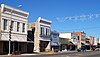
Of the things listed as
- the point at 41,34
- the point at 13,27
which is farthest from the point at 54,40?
the point at 13,27

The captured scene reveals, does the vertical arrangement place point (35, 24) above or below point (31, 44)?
above

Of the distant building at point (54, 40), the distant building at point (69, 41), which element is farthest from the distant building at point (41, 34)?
the distant building at point (69, 41)

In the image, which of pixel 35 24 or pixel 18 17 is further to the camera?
pixel 35 24

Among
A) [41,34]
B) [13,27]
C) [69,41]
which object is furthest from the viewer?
[69,41]

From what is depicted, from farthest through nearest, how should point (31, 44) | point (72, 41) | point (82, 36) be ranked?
1. point (82, 36)
2. point (72, 41)
3. point (31, 44)

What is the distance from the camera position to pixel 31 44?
229 feet

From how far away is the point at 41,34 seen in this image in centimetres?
7244

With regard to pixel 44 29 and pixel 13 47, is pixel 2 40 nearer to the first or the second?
pixel 13 47

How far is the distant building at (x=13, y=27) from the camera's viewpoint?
2165 inches

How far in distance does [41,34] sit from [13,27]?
15.4m

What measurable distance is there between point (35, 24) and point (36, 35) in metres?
2.93

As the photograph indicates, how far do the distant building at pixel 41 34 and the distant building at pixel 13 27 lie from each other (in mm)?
8020

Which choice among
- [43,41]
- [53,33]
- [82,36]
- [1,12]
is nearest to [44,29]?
[43,41]

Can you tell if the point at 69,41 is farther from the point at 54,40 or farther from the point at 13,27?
the point at 13,27
